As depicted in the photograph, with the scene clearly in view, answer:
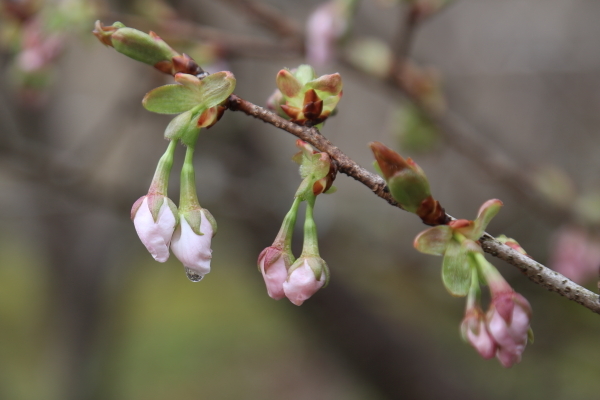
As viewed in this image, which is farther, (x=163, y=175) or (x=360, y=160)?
(x=360, y=160)

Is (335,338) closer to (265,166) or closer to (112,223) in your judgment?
(265,166)

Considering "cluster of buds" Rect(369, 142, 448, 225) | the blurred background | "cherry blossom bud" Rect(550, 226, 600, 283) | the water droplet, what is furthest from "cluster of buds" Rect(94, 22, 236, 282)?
"cherry blossom bud" Rect(550, 226, 600, 283)

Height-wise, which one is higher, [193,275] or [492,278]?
[492,278]

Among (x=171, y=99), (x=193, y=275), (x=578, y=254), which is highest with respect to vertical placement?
(x=578, y=254)

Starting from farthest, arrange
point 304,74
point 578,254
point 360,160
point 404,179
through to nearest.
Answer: point 360,160 → point 578,254 → point 304,74 → point 404,179

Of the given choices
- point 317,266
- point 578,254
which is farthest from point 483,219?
point 578,254

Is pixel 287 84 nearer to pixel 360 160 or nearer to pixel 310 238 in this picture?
pixel 310 238
